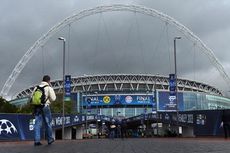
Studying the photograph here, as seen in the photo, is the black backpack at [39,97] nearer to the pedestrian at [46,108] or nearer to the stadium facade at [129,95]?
the pedestrian at [46,108]

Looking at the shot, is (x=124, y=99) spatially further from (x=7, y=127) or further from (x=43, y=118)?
(x=43, y=118)

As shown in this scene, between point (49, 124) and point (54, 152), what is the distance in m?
3.03

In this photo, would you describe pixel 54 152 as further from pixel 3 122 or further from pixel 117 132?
pixel 117 132

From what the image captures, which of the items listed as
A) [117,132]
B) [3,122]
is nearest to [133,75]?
[117,132]

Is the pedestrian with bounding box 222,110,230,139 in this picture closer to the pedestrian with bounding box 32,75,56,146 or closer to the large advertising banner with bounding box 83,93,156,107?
the pedestrian with bounding box 32,75,56,146

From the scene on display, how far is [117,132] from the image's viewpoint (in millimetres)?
37969

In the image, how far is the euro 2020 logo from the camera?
24.7 meters

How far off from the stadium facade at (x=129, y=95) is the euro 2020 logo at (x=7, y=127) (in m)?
120

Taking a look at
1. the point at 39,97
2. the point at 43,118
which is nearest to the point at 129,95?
the point at 43,118

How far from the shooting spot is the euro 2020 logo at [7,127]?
2470 cm

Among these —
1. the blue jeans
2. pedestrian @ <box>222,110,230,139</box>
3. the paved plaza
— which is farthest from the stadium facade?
the blue jeans

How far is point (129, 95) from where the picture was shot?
6388 inches

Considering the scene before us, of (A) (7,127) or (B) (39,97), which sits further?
(A) (7,127)

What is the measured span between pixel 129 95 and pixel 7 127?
137508mm
